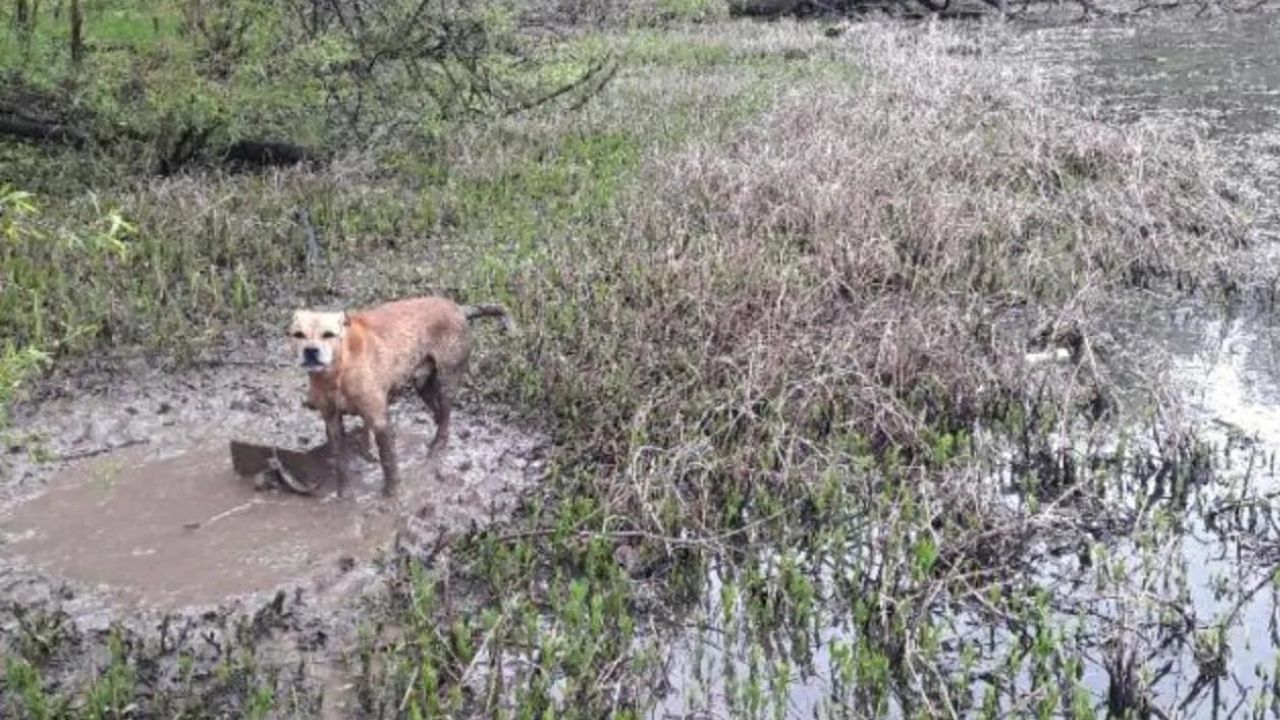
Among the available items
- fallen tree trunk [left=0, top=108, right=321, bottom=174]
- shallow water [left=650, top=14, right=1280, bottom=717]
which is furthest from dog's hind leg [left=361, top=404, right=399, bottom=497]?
fallen tree trunk [left=0, top=108, right=321, bottom=174]

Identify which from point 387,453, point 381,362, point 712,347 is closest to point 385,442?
point 387,453

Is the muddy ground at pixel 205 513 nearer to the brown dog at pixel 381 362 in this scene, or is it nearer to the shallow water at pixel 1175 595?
the brown dog at pixel 381 362

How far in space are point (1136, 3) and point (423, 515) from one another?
86.4ft

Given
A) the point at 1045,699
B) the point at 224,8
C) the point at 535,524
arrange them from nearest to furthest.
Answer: the point at 1045,699, the point at 535,524, the point at 224,8

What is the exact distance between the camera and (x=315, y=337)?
A: 6.08 m

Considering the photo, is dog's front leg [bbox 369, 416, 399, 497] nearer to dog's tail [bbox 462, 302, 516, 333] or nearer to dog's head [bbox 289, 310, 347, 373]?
dog's head [bbox 289, 310, 347, 373]

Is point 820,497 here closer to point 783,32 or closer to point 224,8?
point 224,8

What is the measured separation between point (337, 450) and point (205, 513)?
27.1 inches

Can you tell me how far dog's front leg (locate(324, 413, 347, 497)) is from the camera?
654cm

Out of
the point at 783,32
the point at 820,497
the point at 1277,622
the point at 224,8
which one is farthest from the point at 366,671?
the point at 783,32

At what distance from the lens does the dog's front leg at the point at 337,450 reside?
654 cm

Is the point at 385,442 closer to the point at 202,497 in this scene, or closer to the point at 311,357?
the point at 311,357

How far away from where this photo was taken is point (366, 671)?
200 inches

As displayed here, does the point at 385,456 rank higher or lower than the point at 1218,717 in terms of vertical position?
higher
